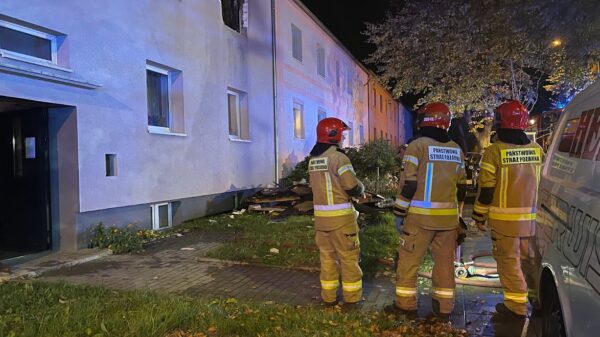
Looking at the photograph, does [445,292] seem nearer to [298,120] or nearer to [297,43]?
[298,120]

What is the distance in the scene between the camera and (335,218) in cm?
473

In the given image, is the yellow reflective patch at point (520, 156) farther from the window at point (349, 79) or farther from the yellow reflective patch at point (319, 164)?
the window at point (349, 79)

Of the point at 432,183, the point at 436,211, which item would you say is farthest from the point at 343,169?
the point at 436,211

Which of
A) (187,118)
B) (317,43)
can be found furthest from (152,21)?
(317,43)

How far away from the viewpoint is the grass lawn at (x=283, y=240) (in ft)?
21.9

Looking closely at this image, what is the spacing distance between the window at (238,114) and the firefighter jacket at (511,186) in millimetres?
8330

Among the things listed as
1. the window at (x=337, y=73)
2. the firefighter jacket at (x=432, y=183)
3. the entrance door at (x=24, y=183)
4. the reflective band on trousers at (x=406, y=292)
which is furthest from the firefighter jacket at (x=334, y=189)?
the window at (x=337, y=73)

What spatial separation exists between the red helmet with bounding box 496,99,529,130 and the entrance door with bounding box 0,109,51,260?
20.0 feet

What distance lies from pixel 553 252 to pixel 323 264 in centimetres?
223

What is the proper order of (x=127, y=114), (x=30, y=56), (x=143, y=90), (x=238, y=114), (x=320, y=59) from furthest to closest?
(x=320, y=59) → (x=238, y=114) → (x=143, y=90) → (x=127, y=114) → (x=30, y=56)

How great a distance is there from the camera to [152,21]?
8812mm

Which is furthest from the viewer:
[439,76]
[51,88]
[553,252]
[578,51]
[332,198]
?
[439,76]

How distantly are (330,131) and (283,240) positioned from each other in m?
3.33

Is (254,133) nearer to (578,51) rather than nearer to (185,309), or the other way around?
(578,51)
